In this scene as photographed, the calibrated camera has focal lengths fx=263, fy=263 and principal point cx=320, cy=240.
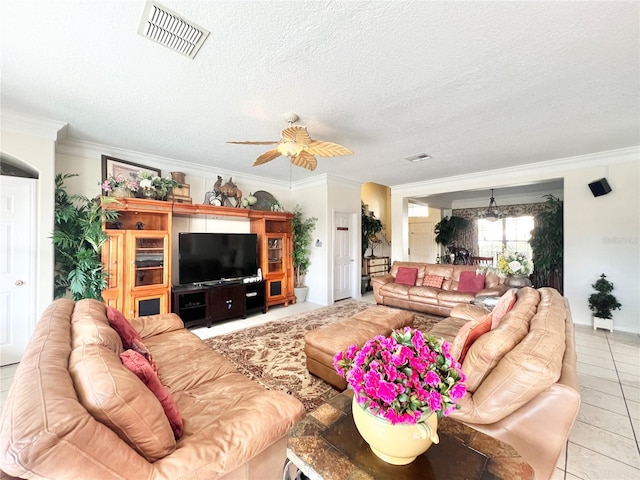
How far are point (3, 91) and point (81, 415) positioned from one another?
315cm

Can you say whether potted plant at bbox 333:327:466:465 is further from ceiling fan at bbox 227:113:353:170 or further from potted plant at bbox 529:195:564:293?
potted plant at bbox 529:195:564:293

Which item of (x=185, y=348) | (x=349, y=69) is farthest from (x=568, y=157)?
(x=185, y=348)

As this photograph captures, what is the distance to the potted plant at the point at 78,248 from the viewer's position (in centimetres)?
312

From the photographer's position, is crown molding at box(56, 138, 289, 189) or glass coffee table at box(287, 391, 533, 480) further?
crown molding at box(56, 138, 289, 189)

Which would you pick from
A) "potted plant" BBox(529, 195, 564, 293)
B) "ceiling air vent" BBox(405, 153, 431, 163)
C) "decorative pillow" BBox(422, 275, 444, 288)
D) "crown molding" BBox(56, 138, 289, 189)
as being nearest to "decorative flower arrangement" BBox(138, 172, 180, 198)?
"crown molding" BBox(56, 138, 289, 189)

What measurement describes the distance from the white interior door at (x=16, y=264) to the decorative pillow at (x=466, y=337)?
162 inches

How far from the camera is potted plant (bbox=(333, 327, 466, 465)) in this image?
0.81 m

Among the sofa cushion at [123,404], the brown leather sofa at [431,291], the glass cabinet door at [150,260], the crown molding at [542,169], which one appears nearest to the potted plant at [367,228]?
the crown molding at [542,169]

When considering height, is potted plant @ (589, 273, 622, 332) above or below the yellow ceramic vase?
below

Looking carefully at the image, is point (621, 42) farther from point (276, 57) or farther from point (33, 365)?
point (33, 365)

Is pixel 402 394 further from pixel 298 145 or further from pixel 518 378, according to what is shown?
pixel 298 145

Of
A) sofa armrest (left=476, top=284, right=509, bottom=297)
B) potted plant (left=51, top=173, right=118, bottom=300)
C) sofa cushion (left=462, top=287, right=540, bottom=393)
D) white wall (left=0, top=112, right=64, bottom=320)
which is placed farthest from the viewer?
sofa armrest (left=476, top=284, right=509, bottom=297)

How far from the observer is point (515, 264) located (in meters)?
2.82

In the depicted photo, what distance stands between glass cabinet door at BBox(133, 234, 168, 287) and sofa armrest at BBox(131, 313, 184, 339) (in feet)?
4.54
